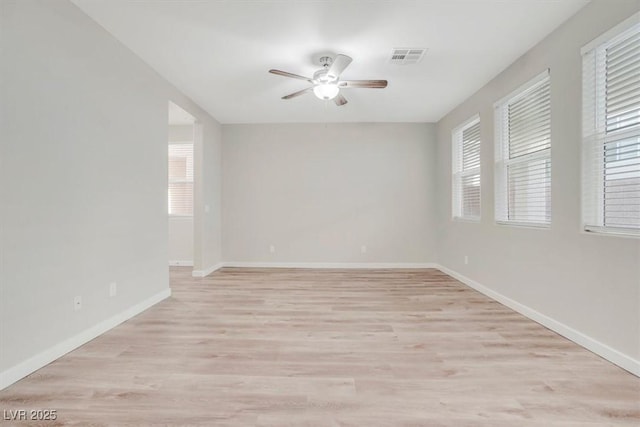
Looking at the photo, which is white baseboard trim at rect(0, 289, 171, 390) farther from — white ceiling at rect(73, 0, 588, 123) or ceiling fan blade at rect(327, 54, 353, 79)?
ceiling fan blade at rect(327, 54, 353, 79)

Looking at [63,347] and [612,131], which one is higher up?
[612,131]

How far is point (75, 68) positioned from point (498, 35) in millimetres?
3560

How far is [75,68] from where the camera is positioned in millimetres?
2314

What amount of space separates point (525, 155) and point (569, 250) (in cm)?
112

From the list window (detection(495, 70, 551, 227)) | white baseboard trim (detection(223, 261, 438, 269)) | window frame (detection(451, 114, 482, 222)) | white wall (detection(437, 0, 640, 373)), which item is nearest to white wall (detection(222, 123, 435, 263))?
white baseboard trim (detection(223, 261, 438, 269))

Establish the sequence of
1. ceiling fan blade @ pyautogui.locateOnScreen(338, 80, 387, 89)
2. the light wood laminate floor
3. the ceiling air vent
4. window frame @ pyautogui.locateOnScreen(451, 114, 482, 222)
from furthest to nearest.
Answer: window frame @ pyautogui.locateOnScreen(451, 114, 482, 222) < ceiling fan blade @ pyautogui.locateOnScreen(338, 80, 387, 89) < the ceiling air vent < the light wood laminate floor

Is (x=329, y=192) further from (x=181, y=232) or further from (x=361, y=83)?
(x=181, y=232)

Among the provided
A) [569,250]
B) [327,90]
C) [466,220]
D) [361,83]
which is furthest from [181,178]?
[569,250]

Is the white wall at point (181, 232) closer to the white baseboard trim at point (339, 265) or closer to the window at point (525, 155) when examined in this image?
the white baseboard trim at point (339, 265)

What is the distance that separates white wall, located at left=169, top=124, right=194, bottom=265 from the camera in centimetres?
561

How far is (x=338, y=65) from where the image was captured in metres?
2.87

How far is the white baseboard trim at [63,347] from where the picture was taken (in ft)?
5.86

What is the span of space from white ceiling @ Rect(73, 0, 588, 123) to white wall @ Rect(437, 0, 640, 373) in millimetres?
205

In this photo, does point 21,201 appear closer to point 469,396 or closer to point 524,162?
point 469,396
